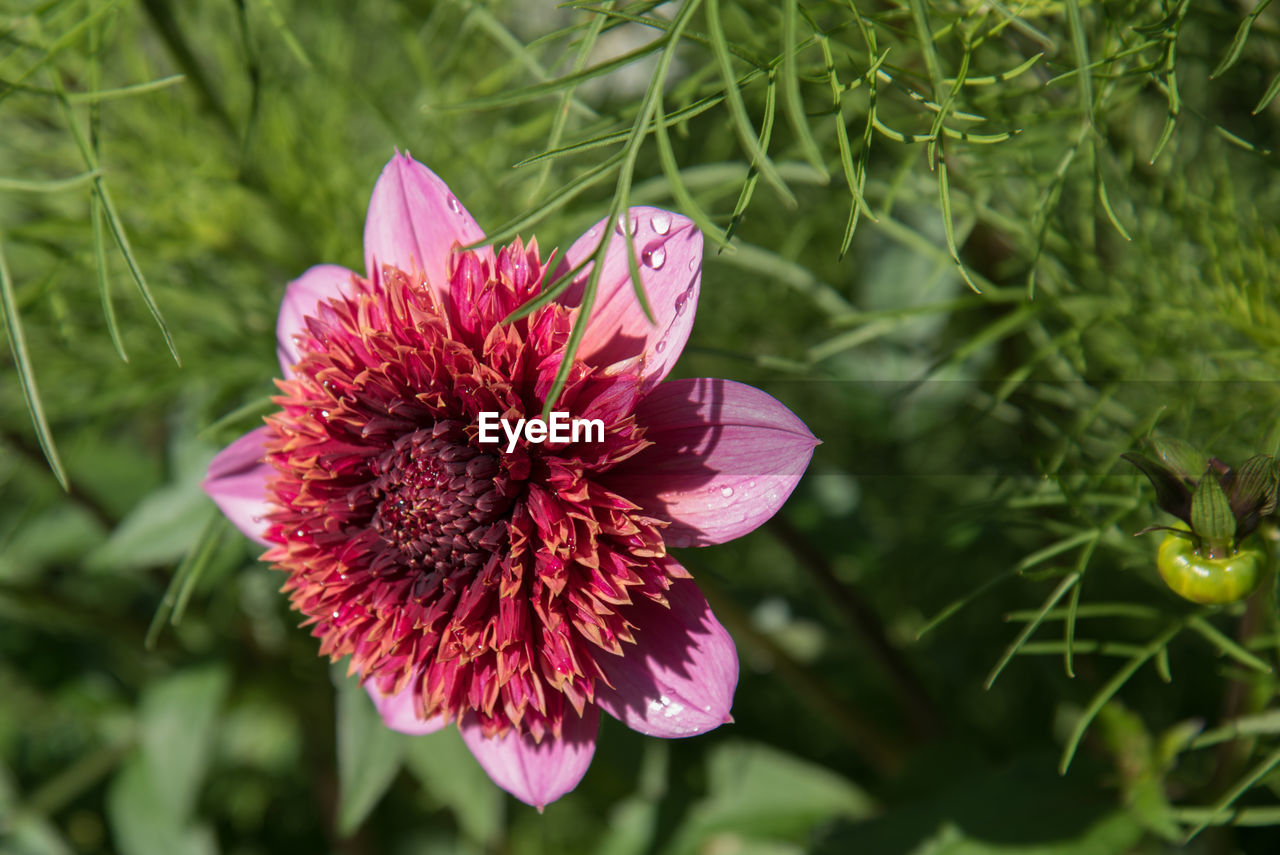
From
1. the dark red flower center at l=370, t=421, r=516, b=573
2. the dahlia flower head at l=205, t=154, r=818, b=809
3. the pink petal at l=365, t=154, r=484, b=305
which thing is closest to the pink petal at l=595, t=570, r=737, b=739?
the dahlia flower head at l=205, t=154, r=818, b=809

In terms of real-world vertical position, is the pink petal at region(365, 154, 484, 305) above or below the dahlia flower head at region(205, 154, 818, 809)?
above

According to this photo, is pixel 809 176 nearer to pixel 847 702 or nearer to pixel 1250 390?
pixel 1250 390

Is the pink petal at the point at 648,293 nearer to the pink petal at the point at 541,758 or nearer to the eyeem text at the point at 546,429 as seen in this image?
the eyeem text at the point at 546,429

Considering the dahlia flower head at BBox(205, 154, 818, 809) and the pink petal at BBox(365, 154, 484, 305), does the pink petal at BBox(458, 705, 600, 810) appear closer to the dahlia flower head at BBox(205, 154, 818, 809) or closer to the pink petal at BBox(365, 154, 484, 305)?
the dahlia flower head at BBox(205, 154, 818, 809)

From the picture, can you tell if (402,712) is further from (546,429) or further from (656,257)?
(656,257)

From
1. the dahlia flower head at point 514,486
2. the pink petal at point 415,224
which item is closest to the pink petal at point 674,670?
the dahlia flower head at point 514,486
